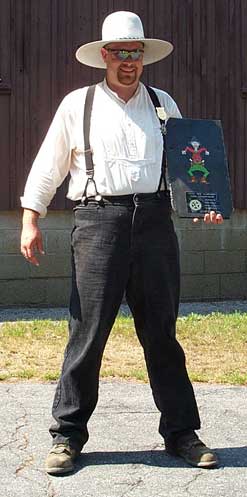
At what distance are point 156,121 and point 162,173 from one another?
0.28 m

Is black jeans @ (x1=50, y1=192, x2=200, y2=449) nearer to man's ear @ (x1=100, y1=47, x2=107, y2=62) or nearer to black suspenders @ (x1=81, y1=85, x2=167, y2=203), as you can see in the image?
black suspenders @ (x1=81, y1=85, x2=167, y2=203)

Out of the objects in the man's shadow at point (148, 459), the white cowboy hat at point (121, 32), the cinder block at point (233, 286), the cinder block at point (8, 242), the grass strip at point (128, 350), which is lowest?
the cinder block at point (233, 286)

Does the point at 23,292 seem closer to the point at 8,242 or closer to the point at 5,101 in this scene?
the point at 8,242

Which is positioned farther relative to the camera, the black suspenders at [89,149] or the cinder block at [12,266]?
the cinder block at [12,266]

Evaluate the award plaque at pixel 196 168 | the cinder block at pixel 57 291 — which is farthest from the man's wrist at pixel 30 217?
the cinder block at pixel 57 291

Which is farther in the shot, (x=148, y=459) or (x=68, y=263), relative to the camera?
(x=68, y=263)

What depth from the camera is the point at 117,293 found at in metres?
5.04

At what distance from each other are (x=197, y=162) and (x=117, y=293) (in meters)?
0.78


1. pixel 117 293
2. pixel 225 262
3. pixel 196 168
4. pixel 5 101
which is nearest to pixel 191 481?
pixel 117 293

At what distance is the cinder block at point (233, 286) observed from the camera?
1086 cm

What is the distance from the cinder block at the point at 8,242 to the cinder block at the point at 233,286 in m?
2.35

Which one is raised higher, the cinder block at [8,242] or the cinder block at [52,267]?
the cinder block at [8,242]

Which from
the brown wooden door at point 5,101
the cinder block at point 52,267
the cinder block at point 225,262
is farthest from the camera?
the cinder block at point 225,262

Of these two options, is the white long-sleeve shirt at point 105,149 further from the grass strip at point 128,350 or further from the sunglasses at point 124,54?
the grass strip at point 128,350
